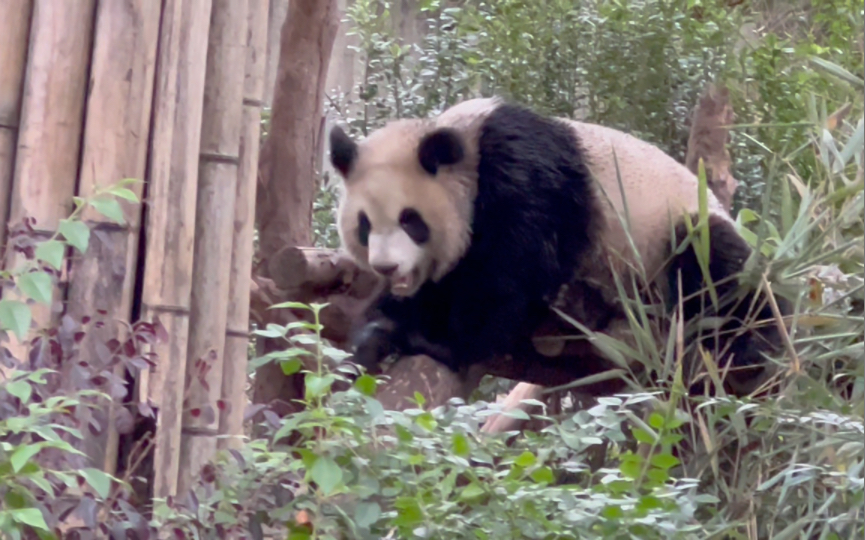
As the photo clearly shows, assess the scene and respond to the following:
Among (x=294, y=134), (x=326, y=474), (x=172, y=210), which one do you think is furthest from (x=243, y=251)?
(x=294, y=134)

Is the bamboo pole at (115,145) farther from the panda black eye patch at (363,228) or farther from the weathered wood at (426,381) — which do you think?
the panda black eye patch at (363,228)

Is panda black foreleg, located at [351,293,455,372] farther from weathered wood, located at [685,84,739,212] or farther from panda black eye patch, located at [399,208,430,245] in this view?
weathered wood, located at [685,84,739,212]

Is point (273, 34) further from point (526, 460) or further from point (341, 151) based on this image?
point (526, 460)

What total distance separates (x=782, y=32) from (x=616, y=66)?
1.86m

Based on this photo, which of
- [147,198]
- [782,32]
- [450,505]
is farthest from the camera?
[782,32]

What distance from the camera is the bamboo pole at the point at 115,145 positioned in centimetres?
209

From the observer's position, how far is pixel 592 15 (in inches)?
185

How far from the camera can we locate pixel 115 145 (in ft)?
7.00

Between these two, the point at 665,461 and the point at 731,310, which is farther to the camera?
the point at 731,310

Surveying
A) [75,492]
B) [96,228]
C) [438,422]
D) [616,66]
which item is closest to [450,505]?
[438,422]

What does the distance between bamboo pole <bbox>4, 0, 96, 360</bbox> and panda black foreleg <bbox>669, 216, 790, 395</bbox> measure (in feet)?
5.26

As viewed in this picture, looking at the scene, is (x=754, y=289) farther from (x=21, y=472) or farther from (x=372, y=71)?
(x=372, y=71)

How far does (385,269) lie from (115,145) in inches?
45.2

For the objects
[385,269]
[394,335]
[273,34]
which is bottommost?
[394,335]
